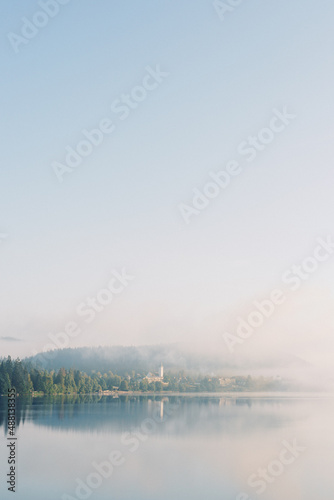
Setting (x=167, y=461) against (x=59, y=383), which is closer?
(x=167, y=461)

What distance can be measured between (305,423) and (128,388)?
293 feet

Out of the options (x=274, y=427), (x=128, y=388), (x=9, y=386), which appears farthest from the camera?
(x=128, y=388)

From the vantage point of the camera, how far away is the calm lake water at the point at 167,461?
19328mm

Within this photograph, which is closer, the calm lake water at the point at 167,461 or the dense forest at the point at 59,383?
the calm lake water at the point at 167,461

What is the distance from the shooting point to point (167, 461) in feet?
80.4

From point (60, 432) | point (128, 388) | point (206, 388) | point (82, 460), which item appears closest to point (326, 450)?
point (82, 460)

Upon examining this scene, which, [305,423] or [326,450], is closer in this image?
[326,450]

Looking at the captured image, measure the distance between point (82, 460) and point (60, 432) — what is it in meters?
9.08

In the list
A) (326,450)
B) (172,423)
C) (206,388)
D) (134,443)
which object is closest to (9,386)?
(172,423)

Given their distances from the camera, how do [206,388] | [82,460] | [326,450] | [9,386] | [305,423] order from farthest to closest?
[206,388]
[9,386]
[305,423]
[326,450]
[82,460]

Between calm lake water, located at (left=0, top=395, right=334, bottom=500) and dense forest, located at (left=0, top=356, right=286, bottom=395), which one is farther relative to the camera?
dense forest, located at (left=0, top=356, right=286, bottom=395)

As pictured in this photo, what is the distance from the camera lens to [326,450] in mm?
28547

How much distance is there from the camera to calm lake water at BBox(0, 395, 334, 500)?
1933 centimetres

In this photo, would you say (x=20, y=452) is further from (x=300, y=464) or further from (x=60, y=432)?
(x=300, y=464)
